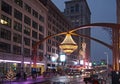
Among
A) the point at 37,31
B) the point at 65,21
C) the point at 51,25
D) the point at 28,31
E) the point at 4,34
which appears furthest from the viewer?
the point at 65,21

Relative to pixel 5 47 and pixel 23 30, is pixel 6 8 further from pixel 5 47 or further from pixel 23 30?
pixel 23 30

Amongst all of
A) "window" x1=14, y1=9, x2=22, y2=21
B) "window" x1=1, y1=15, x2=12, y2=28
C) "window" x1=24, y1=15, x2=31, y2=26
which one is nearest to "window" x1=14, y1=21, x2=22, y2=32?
"window" x1=14, y1=9, x2=22, y2=21

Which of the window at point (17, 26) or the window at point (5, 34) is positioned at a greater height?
the window at point (17, 26)

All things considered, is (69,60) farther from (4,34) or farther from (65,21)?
(4,34)

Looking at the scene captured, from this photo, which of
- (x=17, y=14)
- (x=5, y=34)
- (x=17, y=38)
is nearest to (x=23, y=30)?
(x=17, y=38)

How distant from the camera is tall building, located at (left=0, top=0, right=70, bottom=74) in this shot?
76.2 metres

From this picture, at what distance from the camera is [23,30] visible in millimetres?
91125

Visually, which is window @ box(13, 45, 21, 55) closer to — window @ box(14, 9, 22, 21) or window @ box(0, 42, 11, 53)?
window @ box(0, 42, 11, 53)

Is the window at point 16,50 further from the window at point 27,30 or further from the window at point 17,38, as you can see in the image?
the window at point 27,30

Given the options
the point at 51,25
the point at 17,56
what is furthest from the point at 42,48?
the point at 17,56

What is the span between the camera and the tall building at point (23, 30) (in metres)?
76.2

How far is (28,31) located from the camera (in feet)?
319

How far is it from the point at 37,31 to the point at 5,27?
1275 inches

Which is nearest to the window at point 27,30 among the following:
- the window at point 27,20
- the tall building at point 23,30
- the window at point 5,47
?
the tall building at point 23,30
